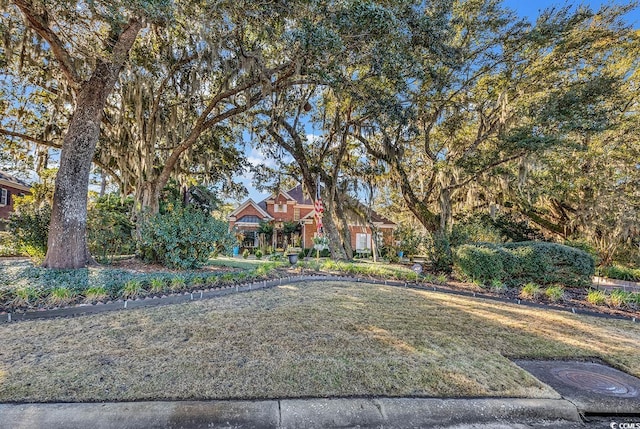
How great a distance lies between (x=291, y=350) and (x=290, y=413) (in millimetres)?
1076

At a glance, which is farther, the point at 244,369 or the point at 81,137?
the point at 81,137

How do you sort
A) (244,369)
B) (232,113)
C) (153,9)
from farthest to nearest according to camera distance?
(232,113) → (153,9) → (244,369)

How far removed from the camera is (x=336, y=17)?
245 inches

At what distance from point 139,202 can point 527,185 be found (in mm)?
16111

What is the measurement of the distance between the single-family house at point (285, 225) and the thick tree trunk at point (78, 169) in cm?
1699

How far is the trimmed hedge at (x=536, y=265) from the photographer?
8242 mm

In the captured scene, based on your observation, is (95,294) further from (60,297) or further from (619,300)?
(619,300)

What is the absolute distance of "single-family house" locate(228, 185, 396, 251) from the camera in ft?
82.8

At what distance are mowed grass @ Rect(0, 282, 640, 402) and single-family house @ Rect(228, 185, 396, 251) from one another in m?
19.1

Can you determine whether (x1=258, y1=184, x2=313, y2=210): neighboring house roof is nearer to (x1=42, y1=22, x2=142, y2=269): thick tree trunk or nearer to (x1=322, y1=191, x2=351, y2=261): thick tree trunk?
(x1=322, y1=191, x2=351, y2=261): thick tree trunk

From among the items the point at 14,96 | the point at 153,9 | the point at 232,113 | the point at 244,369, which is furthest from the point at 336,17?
the point at 14,96

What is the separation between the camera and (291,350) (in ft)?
11.1

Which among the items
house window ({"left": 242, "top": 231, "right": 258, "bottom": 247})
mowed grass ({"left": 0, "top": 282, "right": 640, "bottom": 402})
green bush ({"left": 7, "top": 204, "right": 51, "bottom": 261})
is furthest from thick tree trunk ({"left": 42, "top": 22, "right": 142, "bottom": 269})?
house window ({"left": 242, "top": 231, "right": 258, "bottom": 247})

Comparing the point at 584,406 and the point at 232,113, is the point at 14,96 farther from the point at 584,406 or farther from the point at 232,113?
the point at 584,406
